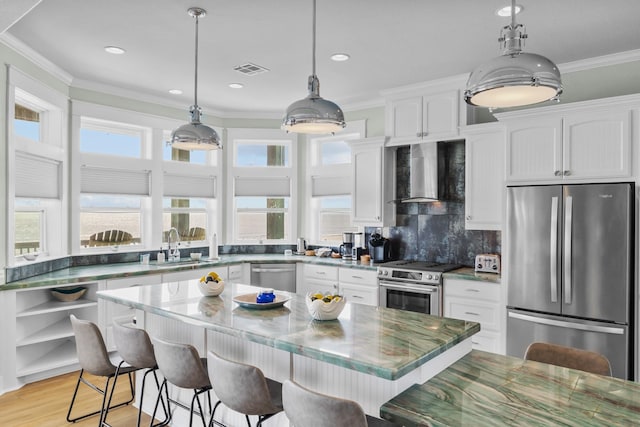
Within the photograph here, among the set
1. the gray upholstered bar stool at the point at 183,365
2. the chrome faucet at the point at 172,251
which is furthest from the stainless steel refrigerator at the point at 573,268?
the chrome faucet at the point at 172,251

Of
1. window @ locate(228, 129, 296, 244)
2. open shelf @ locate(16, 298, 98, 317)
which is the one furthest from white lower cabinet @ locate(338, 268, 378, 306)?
open shelf @ locate(16, 298, 98, 317)

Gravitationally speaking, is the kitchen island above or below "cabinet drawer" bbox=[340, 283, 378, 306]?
above

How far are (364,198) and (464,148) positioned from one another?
1.26m

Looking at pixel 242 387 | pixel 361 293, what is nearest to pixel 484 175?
pixel 361 293

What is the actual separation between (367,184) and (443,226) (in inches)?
39.4

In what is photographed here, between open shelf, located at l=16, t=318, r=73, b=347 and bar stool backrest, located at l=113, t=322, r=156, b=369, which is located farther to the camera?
open shelf, located at l=16, t=318, r=73, b=347

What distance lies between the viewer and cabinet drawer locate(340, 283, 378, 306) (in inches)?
187

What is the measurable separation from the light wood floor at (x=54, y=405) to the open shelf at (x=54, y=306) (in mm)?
632

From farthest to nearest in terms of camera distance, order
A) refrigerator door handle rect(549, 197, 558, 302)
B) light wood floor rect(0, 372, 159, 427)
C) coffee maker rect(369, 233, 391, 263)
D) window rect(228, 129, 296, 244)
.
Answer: window rect(228, 129, 296, 244)
coffee maker rect(369, 233, 391, 263)
refrigerator door handle rect(549, 197, 558, 302)
light wood floor rect(0, 372, 159, 427)

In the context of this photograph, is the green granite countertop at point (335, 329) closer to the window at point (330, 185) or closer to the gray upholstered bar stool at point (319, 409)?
the gray upholstered bar stool at point (319, 409)

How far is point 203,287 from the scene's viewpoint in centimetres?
303

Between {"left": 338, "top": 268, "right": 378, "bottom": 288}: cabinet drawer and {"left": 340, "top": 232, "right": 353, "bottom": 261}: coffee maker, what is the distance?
1.14ft

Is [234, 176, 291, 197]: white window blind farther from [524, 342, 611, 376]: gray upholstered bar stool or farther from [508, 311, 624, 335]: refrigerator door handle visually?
[524, 342, 611, 376]: gray upholstered bar stool

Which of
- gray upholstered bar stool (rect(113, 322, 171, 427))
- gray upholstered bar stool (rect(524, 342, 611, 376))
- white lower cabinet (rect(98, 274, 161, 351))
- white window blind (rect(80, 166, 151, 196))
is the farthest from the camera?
white window blind (rect(80, 166, 151, 196))
